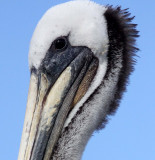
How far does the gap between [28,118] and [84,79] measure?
940mm

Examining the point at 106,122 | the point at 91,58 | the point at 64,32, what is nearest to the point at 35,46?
the point at 64,32

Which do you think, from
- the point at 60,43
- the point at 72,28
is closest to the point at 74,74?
the point at 60,43

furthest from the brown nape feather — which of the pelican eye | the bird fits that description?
the pelican eye

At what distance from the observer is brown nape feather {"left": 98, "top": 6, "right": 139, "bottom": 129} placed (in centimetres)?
570

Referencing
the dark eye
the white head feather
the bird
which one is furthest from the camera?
the dark eye

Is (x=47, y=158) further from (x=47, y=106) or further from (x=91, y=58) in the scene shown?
(x=91, y=58)

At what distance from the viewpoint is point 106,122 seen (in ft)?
18.2

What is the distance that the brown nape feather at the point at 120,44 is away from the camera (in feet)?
18.7

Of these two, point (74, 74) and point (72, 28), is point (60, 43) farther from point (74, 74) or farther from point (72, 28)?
point (74, 74)

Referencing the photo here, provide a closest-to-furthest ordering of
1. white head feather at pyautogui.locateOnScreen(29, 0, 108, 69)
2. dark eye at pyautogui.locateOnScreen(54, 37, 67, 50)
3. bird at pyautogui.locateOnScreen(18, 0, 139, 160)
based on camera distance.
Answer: bird at pyautogui.locateOnScreen(18, 0, 139, 160)
white head feather at pyautogui.locateOnScreen(29, 0, 108, 69)
dark eye at pyautogui.locateOnScreen(54, 37, 67, 50)

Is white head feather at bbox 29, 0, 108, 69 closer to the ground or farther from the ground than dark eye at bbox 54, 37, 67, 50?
farther from the ground

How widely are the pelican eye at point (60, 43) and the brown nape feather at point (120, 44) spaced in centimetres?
59

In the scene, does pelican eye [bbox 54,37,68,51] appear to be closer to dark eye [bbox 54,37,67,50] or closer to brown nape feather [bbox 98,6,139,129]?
dark eye [bbox 54,37,67,50]

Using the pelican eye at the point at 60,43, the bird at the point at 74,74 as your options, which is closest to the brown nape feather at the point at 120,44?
the bird at the point at 74,74
